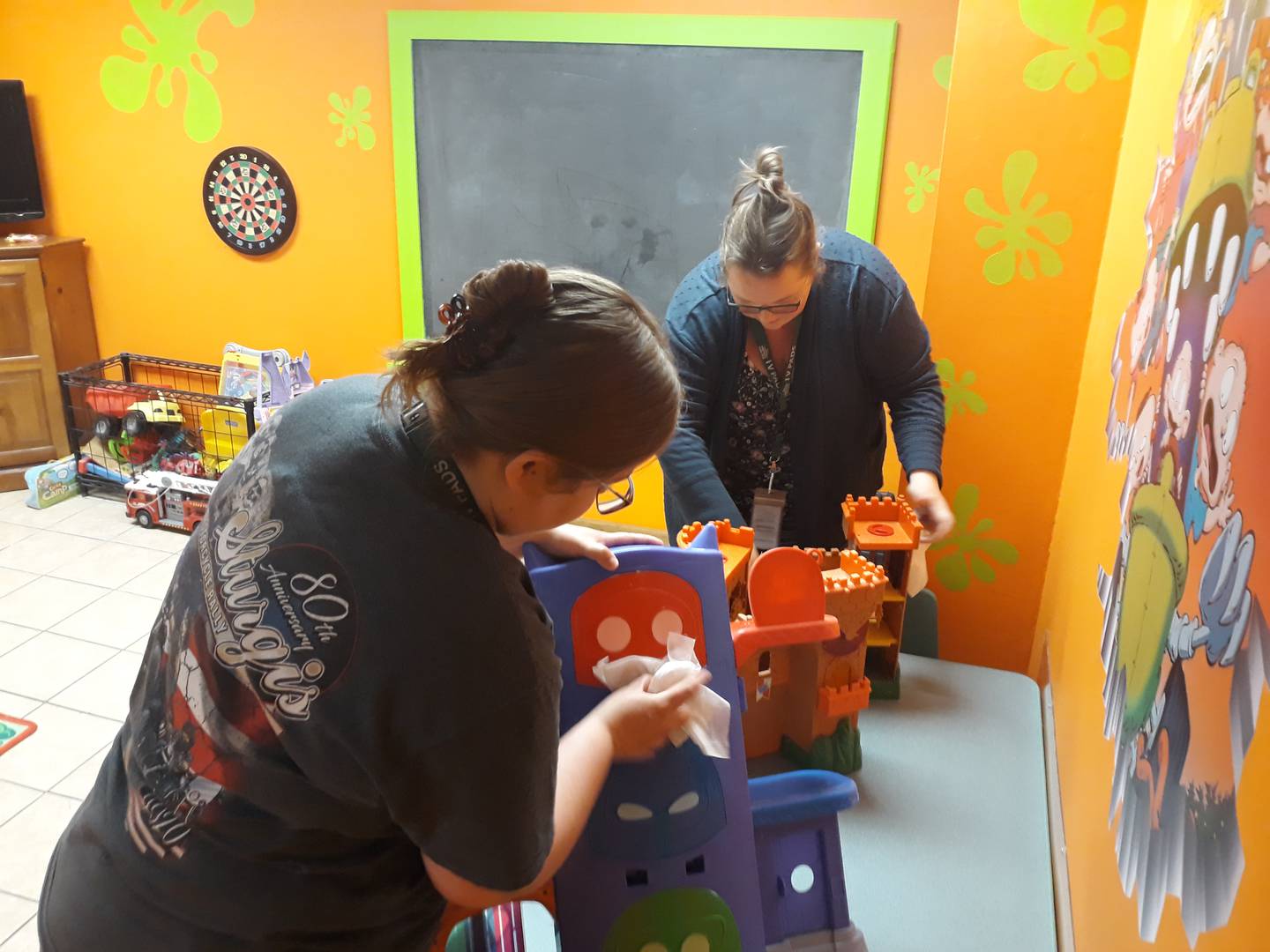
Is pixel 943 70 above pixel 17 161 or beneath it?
above

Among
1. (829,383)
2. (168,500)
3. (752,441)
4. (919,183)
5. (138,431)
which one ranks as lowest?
(168,500)

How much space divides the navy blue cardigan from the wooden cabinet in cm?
306

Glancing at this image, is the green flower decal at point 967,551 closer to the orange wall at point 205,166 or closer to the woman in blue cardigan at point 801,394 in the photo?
the woman in blue cardigan at point 801,394

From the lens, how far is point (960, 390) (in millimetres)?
2074

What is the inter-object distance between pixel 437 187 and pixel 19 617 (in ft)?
6.10

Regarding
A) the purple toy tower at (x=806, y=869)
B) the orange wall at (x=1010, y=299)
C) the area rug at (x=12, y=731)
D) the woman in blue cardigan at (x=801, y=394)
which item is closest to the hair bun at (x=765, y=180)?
the woman in blue cardigan at (x=801, y=394)

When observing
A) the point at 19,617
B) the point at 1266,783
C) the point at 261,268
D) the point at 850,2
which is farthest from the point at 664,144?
the point at 1266,783

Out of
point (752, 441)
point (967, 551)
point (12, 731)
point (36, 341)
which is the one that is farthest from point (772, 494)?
point (36, 341)

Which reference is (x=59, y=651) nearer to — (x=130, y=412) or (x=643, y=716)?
(x=130, y=412)

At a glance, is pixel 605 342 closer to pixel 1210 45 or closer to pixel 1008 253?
pixel 1210 45

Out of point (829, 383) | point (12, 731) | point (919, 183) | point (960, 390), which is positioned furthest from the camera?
point (919, 183)

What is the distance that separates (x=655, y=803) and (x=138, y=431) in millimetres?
3311

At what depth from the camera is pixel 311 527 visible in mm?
687

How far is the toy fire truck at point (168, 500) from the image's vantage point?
11.3ft
